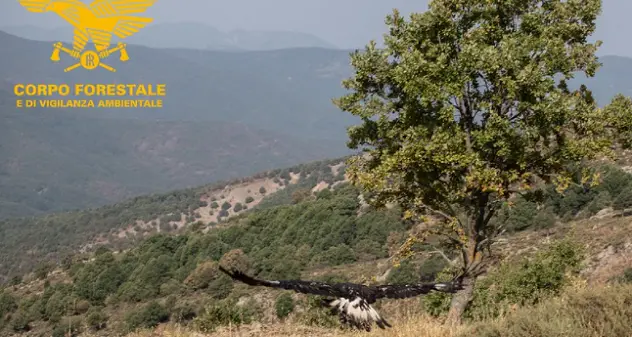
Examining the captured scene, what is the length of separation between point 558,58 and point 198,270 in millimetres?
66630

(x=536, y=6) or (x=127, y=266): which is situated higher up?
(x=536, y=6)

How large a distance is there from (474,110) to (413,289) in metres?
8.63

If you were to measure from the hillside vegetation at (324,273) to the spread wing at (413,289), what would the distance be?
0.95 meters

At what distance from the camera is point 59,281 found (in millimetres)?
97500

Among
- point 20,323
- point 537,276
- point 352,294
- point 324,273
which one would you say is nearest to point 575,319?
point 352,294

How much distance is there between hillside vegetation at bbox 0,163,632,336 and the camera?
13273 millimetres

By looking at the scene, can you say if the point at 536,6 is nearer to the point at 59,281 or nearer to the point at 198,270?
the point at 198,270

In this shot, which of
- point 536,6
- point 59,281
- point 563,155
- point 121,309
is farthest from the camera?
point 59,281

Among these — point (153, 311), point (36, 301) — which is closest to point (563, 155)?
point (153, 311)

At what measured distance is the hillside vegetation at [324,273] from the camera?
13.3m

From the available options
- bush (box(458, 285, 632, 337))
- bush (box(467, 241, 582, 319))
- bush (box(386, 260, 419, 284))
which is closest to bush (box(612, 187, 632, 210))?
bush (box(386, 260, 419, 284))

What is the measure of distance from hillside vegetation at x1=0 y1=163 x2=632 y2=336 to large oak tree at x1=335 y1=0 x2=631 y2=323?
167 centimetres

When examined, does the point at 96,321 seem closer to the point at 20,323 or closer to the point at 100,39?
the point at 20,323

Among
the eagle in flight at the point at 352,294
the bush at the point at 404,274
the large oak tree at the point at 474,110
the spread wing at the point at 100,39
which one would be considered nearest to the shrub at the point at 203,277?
the bush at the point at 404,274
